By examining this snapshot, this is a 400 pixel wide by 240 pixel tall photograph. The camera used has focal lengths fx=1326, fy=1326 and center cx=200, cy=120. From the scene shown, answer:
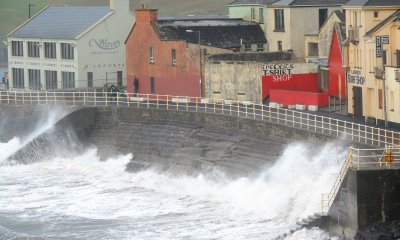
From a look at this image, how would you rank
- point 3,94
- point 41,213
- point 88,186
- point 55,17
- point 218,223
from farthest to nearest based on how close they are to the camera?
1. point 55,17
2. point 3,94
3. point 88,186
4. point 41,213
5. point 218,223

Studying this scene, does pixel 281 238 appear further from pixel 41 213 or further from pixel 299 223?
pixel 41 213

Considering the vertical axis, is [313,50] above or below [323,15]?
below

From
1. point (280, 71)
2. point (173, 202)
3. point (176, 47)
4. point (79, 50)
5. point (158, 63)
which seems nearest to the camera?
point (173, 202)

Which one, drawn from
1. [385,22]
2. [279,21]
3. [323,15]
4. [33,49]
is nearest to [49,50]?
[33,49]

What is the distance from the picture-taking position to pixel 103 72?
89188 mm

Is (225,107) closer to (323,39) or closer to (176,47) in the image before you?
(176,47)

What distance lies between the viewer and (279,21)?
83.6 m

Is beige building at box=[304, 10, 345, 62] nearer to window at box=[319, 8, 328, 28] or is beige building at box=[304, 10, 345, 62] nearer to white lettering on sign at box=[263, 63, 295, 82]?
window at box=[319, 8, 328, 28]

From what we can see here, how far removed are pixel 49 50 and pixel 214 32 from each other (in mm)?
13890

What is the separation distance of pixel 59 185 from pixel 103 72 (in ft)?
72.4

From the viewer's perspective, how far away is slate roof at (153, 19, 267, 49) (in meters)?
81.2

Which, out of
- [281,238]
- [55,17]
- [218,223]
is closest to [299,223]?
[281,238]

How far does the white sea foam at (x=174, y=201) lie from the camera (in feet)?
179

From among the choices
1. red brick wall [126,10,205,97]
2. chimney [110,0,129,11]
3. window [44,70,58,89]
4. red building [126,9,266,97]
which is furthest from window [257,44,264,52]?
window [44,70,58,89]
